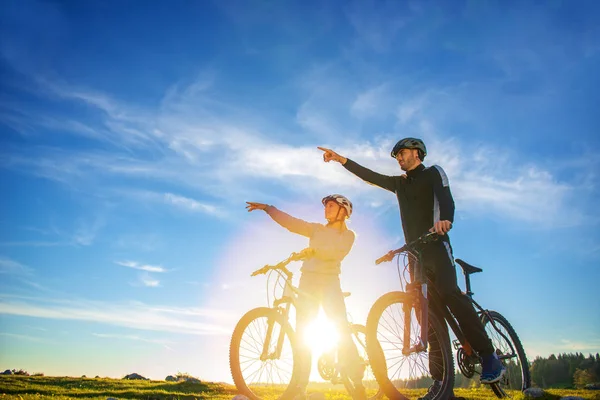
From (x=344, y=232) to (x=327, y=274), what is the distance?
85cm

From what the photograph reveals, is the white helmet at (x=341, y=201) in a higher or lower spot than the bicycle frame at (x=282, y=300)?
higher

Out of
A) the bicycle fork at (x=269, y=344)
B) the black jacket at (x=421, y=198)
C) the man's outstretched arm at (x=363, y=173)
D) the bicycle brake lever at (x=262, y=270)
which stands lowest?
the bicycle fork at (x=269, y=344)

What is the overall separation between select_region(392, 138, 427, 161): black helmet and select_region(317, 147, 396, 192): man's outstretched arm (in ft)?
2.06

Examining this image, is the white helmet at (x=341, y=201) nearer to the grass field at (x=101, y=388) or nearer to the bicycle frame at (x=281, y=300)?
the bicycle frame at (x=281, y=300)

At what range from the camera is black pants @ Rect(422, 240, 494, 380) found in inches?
272

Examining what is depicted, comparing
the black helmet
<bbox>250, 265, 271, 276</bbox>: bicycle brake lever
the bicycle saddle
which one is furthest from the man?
<bbox>250, 265, 271, 276</bbox>: bicycle brake lever

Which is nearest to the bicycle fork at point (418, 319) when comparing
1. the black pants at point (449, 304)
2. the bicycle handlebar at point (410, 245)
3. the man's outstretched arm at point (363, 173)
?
the black pants at point (449, 304)

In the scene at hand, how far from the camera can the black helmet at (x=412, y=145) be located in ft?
26.2

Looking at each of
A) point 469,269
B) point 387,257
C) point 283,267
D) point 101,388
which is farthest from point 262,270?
point 101,388

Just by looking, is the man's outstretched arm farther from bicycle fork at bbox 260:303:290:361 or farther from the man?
bicycle fork at bbox 260:303:290:361

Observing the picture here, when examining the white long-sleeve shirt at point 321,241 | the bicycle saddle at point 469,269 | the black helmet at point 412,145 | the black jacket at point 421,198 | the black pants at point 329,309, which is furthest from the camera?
the bicycle saddle at point 469,269

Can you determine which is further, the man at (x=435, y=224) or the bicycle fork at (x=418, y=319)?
the man at (x=435, y=224)

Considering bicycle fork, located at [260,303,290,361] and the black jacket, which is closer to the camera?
bicycle fork, located at [260,303,290,361]

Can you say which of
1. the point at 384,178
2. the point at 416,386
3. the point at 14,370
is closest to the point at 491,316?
the point at 416,386
